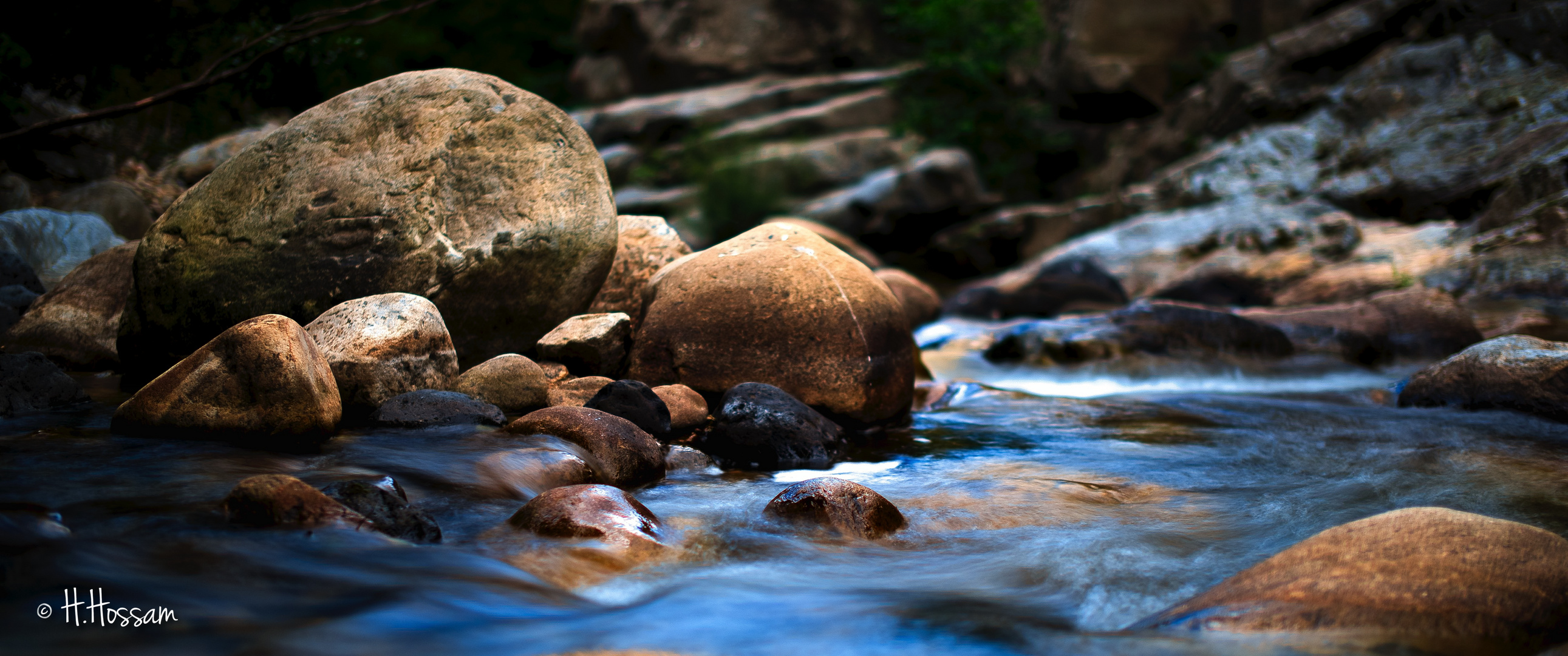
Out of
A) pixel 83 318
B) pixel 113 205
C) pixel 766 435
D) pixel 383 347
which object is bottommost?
pixel 766 435

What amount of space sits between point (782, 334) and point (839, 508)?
81.2 inches

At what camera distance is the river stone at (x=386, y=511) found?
2.84m

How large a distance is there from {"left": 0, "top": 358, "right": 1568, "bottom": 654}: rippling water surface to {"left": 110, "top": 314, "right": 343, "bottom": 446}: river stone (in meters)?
0.15

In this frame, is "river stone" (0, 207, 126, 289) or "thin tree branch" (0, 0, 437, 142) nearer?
"thin tree branch" (0, 0, 437, 142)

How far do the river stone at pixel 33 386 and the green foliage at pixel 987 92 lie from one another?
67.0 ft

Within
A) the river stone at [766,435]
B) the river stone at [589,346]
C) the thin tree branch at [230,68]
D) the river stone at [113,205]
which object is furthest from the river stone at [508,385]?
the river stone at [113,205]

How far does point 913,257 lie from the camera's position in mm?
19344

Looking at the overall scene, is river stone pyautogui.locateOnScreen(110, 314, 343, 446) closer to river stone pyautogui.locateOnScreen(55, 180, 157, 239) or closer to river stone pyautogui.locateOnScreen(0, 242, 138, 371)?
river stone pyautogui.locateOnScreen(0, 242, 138, 371)

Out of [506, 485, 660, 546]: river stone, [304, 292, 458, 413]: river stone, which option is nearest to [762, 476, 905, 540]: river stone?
[506, 485, 660, 546]: river stone

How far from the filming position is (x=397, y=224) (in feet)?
17.0

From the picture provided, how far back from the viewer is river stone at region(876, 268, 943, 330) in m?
11.3

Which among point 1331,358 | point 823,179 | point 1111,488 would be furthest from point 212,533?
point 823,179

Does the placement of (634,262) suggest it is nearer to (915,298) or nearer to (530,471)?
(530,471)

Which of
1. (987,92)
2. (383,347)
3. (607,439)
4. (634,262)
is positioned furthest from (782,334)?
(987,92)
